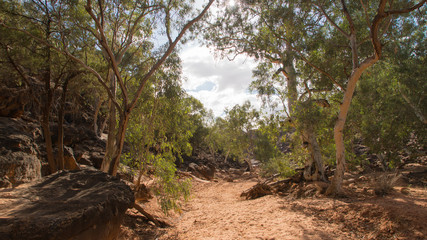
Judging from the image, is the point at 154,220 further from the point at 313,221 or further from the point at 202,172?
the point at 202,172

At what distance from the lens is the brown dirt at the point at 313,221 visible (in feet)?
15.6

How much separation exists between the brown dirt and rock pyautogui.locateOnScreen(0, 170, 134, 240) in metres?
2.03

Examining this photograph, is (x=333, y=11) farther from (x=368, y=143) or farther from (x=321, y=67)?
(x=368, y=143)

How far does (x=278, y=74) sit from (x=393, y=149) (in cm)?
904

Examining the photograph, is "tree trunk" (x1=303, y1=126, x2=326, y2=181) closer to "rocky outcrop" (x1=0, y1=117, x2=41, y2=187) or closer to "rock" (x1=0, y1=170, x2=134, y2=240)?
"rock" (x1=0, y1=170, x2=134, y2=240)

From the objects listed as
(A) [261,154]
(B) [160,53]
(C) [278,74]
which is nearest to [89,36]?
(B) [160,53]

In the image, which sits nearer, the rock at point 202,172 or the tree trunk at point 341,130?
the tree trunk at point 341,130

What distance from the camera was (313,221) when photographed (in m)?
6.02

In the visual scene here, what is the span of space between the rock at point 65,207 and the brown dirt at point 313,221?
2.03 meters

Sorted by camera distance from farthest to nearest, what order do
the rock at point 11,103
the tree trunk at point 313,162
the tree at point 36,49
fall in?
the rock at point 11,103
the tree trunk at point 313,162
the tree at point 36,49

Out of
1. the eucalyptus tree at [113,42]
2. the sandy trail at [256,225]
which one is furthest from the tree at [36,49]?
the sandy trail at [256,225]

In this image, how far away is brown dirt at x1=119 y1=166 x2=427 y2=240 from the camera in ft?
15.6

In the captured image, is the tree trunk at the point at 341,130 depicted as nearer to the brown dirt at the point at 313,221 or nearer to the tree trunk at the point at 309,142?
the brown dirt at the point at 313,221

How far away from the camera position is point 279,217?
681 centimetres
